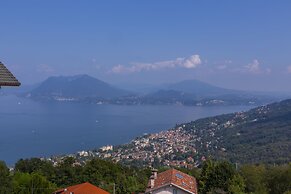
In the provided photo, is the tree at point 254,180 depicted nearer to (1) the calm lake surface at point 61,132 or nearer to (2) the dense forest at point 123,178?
(2) the dense forest at point 123,178

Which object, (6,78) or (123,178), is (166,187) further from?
(6,78)

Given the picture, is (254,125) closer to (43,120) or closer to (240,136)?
(240,136)

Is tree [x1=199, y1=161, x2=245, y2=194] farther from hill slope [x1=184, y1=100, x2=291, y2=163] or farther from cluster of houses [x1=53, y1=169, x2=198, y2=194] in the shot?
hill slope [x1=184, y1=100, x2=291, y2=163]

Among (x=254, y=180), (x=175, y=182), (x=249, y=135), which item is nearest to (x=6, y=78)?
(x=175, y=182)

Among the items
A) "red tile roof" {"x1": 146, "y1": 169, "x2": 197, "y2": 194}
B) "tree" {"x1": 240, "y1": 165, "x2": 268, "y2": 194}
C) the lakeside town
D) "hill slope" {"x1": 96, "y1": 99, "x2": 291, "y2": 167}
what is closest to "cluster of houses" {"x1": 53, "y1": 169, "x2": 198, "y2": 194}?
"red tile roof" {"x1": 146, "y1": 169, "x2": 197, "y2": 194}

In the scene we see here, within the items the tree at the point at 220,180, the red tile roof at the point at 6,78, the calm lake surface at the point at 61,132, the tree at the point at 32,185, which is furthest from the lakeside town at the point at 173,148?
the red tile roof at the point at 6,78

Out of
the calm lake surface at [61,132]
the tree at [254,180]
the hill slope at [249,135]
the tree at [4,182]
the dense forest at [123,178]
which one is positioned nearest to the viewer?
the tree at [4,182]

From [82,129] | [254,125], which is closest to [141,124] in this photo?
[82,129]
